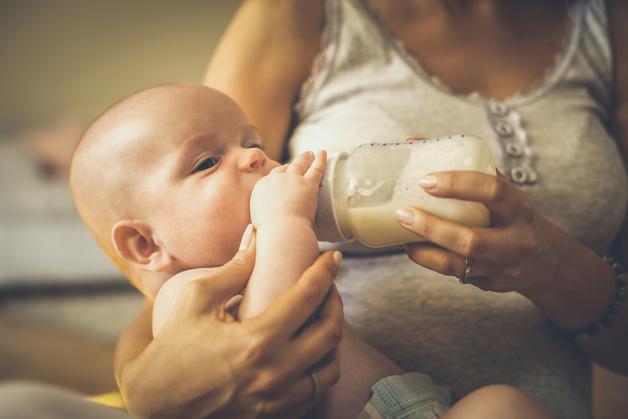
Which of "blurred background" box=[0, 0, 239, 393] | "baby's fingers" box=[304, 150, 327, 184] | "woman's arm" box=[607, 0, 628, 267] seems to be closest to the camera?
"baby's fingers" box=[304, 150, 327, 184]

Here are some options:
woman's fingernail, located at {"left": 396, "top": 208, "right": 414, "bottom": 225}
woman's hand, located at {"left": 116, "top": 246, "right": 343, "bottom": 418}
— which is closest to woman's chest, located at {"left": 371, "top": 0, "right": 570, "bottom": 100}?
woman's fingernail, located at {"left": 396, "top": 208, "right": 414, "bottom": 225}

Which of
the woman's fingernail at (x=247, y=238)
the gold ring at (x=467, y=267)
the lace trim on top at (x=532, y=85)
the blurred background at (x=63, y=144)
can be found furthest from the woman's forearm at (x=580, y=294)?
the blurred background at (x=63, y=144)

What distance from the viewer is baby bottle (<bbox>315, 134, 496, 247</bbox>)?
2.16 ft

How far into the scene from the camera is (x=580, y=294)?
2.81ft

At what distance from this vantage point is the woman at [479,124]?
89 cm

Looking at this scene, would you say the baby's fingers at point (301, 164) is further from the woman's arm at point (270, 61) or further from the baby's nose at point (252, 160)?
the woman's arm at point (270, 61)

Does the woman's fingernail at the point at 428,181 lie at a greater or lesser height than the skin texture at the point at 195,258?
greater

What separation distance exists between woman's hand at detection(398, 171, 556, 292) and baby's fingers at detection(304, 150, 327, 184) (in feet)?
0.39

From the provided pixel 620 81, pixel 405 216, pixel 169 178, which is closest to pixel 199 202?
pixel 169 178

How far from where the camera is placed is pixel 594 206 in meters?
0.94

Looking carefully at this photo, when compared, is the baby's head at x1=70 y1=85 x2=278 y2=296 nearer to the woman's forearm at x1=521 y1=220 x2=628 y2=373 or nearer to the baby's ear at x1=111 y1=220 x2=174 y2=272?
the baby's ear at x1=111 y1=220 x2=174 y2=272

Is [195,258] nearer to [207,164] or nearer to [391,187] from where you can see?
[207,164]

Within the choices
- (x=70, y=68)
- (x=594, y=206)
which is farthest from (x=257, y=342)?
(x=70, y=68)

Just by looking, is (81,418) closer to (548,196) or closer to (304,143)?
(304,143)
